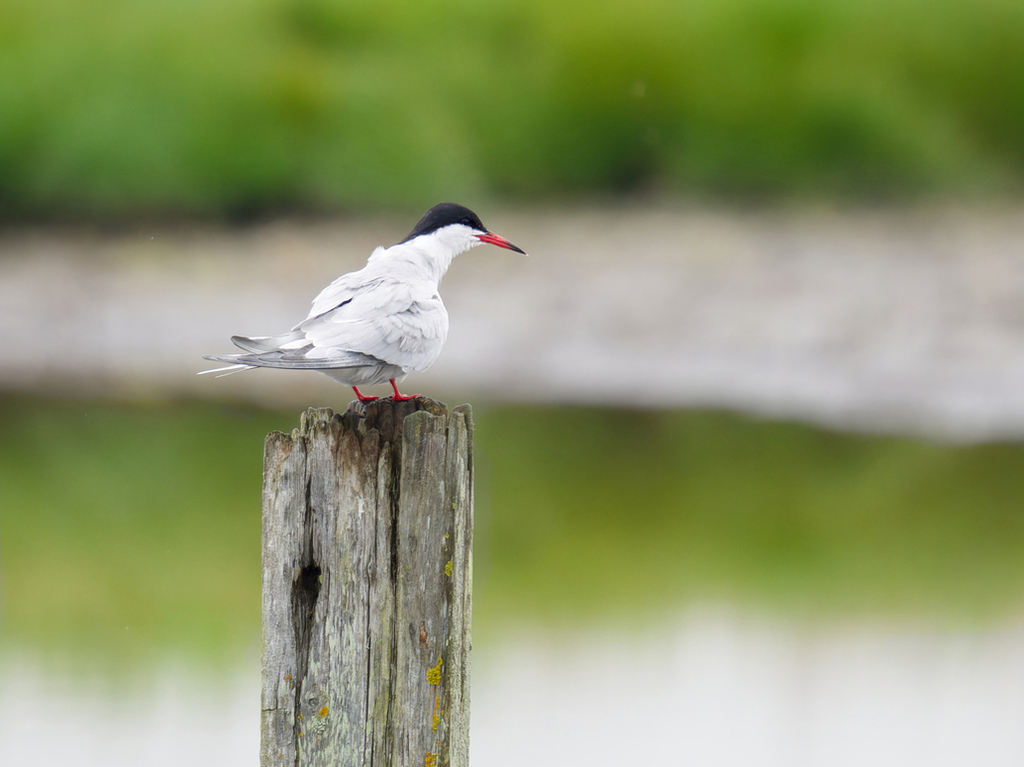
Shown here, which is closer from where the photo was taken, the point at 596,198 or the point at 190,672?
the point at 190,672

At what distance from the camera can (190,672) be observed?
580 cm

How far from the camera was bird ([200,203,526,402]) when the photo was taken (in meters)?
2.65

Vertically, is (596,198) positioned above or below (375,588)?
above

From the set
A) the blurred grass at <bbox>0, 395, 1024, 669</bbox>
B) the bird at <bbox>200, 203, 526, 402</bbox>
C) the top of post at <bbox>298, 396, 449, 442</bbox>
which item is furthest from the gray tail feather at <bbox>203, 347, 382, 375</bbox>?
the blurred grass at <bbox>0, 395, 1024, 669</bbox>

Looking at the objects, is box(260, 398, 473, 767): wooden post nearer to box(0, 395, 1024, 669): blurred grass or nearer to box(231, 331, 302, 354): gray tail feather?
box(231, 331, 302, 354): gray tail feather

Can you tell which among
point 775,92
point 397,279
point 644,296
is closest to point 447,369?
point 644,296

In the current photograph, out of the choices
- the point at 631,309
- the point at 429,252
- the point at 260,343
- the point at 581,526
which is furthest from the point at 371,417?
the point at 631,309

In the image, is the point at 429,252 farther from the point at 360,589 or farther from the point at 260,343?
the point at 360,589

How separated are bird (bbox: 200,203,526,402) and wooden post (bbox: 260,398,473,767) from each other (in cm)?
23

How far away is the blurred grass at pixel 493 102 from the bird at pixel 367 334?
8104 mm

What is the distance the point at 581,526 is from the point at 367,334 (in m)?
4.67

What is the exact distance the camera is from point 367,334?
2756mm

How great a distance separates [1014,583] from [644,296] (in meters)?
4.40

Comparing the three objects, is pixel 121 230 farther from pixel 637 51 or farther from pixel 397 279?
pixel 397 279
